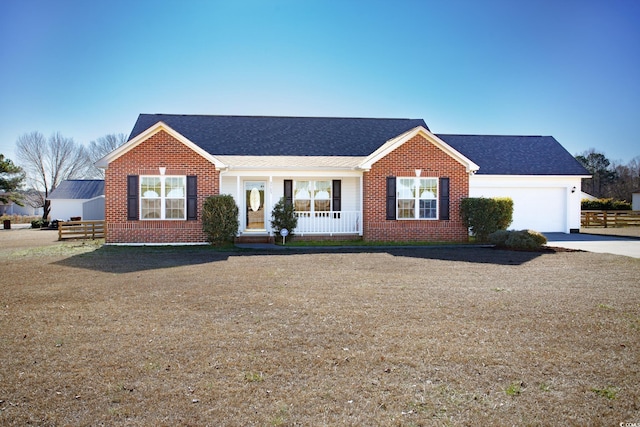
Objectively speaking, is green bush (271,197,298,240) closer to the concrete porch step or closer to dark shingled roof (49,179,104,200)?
the concrete porch step

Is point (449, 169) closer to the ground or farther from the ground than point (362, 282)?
farther from the ground

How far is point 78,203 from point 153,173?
25.8 meters

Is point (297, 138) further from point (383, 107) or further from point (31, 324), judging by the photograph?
point (31, 324)

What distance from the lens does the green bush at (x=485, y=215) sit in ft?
56.5

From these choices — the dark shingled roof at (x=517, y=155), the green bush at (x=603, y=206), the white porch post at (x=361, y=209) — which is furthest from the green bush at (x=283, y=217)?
the green bush at (x=603, y=206)

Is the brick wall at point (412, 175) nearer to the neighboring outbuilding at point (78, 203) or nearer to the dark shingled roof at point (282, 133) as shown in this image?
the dark shingled roof at point (282, 133)

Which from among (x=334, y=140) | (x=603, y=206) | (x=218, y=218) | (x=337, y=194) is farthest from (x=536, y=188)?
(x=603, y=206)

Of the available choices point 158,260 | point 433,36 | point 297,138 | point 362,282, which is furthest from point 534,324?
point 297,138

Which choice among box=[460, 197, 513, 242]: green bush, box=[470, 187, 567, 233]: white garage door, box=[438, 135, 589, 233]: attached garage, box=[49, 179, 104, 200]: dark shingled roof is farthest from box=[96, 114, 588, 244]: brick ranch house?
box=[49, 179, 104, 200]: dark shingled roof

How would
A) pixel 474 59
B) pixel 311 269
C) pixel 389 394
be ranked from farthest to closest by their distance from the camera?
1. pixel 474 59
2. pixel 311 269
3. pixel 389 394

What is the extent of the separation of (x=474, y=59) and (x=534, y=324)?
16600 mm

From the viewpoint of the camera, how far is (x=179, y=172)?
16.6 metres

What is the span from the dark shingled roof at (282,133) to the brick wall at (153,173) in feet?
13.9

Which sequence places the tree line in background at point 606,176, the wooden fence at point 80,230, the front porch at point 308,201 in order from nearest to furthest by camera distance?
the front porch at point 308,201 → the wooden fence at point 80,230 → the tree line in background at point 606,176
